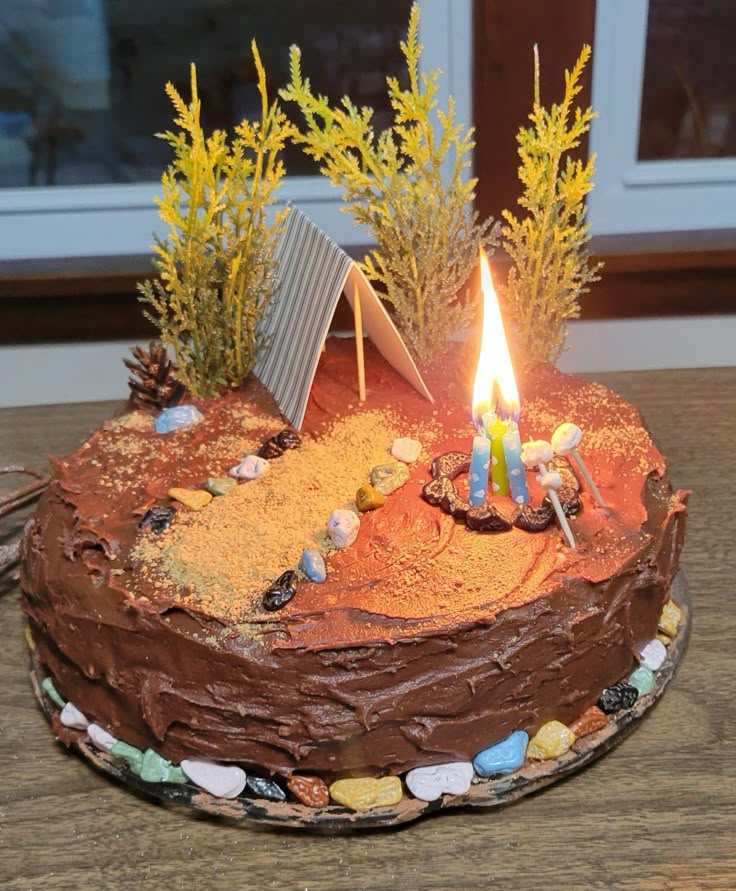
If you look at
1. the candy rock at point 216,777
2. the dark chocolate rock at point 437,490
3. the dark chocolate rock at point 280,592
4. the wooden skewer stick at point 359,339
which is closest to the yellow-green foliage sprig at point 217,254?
the wooden skewer stick at point 359,339

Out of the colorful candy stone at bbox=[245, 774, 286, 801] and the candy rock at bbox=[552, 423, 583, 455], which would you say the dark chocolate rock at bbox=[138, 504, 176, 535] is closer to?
the colorful candy stone at bbox=[245, 774, 286, 801]

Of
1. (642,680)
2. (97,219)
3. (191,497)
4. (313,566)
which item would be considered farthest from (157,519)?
(97,219)

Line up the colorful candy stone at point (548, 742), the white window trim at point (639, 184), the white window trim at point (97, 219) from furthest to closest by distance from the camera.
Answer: the white window trim at point (97, 219)
the white window trim at point (639, 184)
the colorful candy stone at point (548, 742)

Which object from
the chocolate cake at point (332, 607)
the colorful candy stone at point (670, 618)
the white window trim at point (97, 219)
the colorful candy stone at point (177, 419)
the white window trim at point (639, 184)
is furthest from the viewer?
the white window trim at point (97, 219)

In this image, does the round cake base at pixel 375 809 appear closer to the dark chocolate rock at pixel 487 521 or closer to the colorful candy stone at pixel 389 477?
the dark chocolate rock at pixel 487 521

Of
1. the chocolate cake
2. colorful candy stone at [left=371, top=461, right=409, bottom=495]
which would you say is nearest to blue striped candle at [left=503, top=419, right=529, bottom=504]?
the chocolate cake

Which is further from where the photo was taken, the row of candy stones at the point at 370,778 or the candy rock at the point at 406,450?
the candy rock at the point at 406,450
